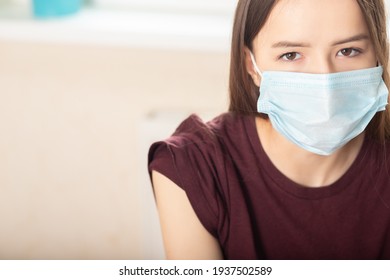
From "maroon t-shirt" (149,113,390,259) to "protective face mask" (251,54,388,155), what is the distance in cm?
11

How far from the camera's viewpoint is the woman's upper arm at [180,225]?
3.84ft

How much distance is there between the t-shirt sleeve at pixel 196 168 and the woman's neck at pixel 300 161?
0.34ft

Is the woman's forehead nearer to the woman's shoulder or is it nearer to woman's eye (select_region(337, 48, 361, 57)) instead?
woman's eye (select_region(337, 48, 361, 57))

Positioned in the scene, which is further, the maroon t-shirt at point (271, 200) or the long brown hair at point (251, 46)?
the maroon t-shirt at point (271, 200)

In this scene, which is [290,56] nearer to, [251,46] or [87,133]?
[251,46]

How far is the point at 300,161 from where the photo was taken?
122cm

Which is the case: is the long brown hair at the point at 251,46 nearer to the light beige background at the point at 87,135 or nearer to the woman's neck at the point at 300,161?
the woman's neck at the point at 300,161

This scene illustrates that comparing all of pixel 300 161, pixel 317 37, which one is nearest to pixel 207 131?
pixel 300 161

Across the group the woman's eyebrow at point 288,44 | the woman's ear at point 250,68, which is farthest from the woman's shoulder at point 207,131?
the woman's eyebrow at point 288,44

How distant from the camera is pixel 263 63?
112 cm

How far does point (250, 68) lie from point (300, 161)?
20 centimetres

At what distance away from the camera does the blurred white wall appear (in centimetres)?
172
